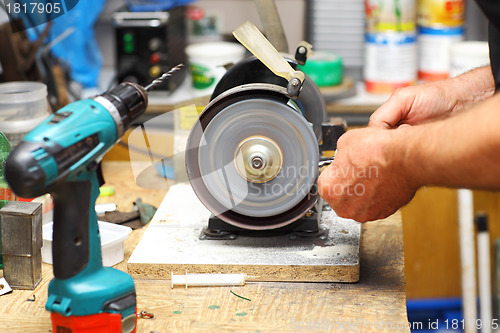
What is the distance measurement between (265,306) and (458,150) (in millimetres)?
426

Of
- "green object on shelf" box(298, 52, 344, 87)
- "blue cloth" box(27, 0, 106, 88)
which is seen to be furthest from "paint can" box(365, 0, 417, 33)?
"blue cloth" box(27, 0, 106, 88)

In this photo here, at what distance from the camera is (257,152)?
1180 millimetres

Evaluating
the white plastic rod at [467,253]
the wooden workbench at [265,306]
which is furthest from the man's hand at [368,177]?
the white plastic rod at [467,253]

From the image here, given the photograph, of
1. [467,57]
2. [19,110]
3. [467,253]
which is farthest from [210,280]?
[467,57]

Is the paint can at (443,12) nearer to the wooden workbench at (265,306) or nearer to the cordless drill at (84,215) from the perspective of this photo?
the wooden workbench at (265,306)

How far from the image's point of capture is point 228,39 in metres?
2.64

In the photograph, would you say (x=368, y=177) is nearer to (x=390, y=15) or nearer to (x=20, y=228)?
(x=20, y=228)

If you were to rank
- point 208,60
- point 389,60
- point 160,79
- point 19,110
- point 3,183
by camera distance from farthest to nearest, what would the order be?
point 389,60 < point 208,60 < point 19,110 < point 3,183 < point 160,79

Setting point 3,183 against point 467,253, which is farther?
point 467,253

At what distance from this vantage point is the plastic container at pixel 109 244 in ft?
4.01

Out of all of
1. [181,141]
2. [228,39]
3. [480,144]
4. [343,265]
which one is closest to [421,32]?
[228,39]

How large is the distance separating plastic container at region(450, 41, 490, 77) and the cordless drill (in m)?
1.47

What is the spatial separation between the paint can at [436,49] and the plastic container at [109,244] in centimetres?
161

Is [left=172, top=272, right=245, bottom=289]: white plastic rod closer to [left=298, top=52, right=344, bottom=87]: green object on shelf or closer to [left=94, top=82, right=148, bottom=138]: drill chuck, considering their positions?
[left=94, top=82, right=148, bottom=138]: drill chuck
